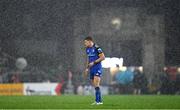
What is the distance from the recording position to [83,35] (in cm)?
3350

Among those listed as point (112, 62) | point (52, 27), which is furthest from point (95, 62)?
point (52, 27)

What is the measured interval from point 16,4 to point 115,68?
23.7ft

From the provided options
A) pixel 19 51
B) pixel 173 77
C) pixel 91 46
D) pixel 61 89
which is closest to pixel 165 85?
pixel 173 77

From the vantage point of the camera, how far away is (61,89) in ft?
94.0

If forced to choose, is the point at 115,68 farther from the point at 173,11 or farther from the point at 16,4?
the point at 16,4

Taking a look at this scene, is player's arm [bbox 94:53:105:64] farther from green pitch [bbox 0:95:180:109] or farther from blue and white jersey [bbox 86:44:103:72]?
green pitch [bbox 0:95:180:109]

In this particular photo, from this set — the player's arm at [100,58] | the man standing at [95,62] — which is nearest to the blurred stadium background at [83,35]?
the man standing at [95,62]

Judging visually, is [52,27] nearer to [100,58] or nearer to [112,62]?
[112,62]

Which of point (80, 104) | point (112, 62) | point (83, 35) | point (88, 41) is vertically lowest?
point (80, 104)

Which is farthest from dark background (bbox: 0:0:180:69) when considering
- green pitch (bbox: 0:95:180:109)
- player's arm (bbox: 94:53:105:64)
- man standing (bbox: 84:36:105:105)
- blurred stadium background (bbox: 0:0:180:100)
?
player's arm (bbox: 94:53:105:64)

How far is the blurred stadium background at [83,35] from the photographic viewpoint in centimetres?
3256

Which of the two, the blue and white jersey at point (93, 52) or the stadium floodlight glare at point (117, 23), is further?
the stadium floodlight glare at point (117, 23)

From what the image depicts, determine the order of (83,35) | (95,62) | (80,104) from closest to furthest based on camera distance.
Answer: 1. (95,62)
2. (80,104)
3. (83,35)

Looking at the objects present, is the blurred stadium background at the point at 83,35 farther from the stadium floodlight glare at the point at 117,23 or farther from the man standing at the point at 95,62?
the man standing at the point at 95,62
